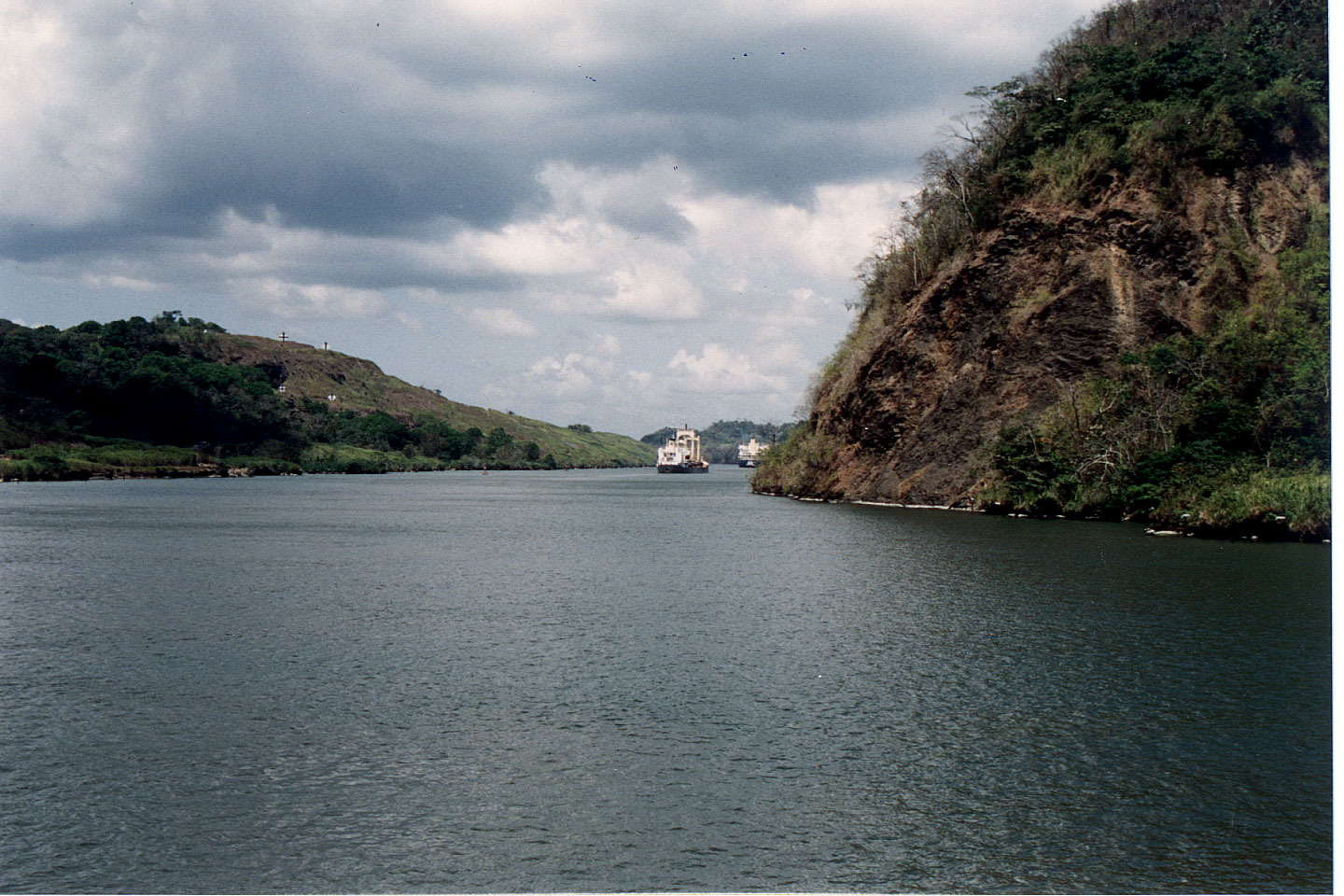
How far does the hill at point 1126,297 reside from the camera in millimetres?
42188

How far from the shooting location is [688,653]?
16031mm

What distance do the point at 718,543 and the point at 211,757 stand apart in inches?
1099

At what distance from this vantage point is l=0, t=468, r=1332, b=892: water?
312 inches

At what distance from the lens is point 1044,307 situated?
56938 millimetres

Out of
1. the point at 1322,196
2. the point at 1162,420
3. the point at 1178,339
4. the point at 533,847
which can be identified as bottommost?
the point at 533,847

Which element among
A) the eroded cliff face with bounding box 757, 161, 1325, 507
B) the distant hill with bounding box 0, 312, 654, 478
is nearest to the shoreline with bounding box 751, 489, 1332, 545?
the eroded cliff face with bounding box 757, 161, 1325, 507

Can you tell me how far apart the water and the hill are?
60.1 ft

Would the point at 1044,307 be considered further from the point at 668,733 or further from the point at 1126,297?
the point at 668,733

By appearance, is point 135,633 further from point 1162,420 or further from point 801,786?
point 1162,420

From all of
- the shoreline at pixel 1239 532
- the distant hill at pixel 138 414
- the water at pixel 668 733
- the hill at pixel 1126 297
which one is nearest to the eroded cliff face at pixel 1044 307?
the hill at pixel 1126 297

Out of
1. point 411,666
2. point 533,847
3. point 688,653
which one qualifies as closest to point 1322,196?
point 688,653

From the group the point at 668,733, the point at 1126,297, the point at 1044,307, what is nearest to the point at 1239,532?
the point at 1126,297

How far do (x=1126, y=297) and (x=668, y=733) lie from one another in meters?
50.3

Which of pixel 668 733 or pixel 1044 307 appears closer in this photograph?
pixel 668 733
